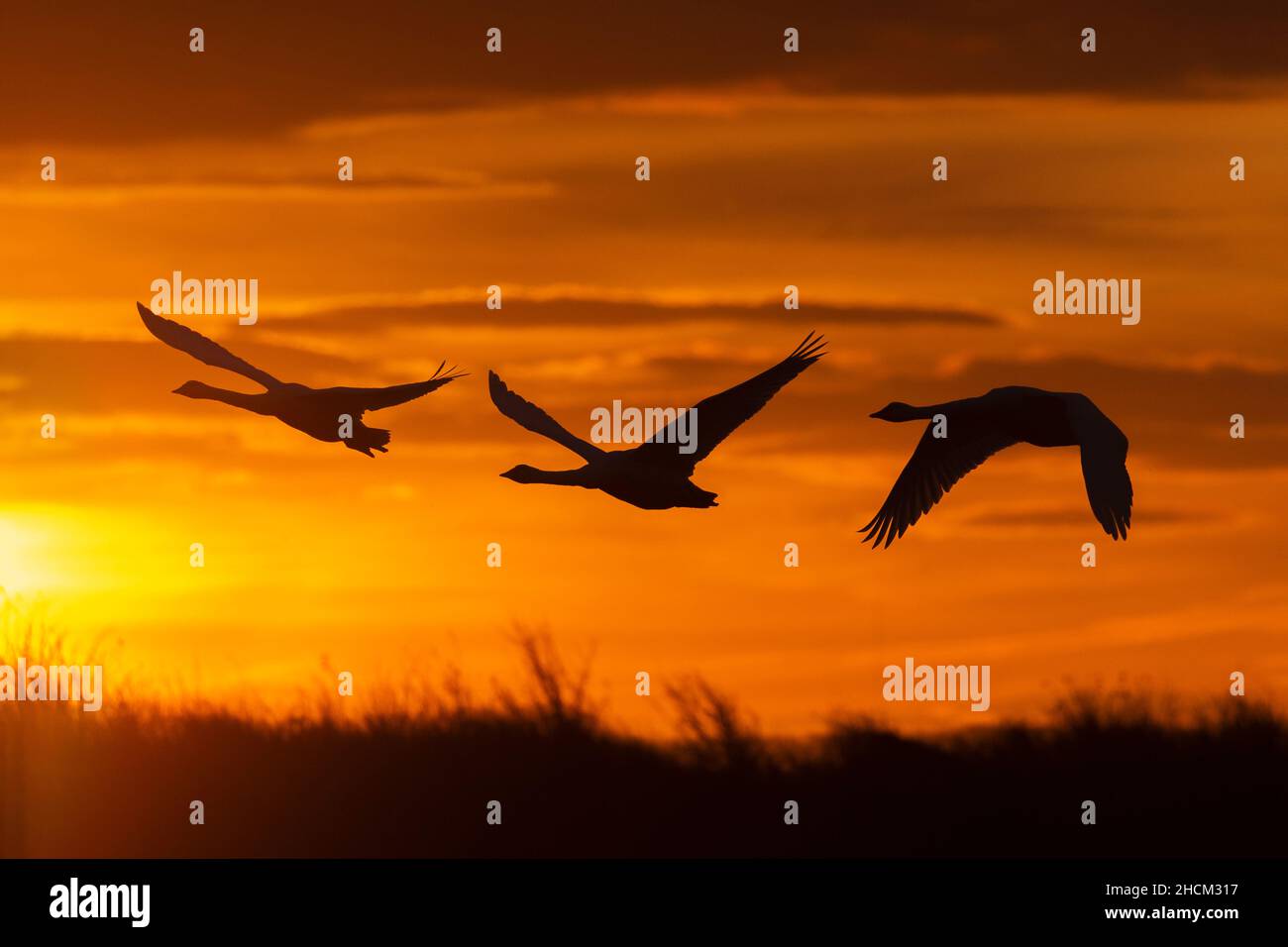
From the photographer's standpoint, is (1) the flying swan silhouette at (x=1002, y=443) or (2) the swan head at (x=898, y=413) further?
(2) the swan head at (x=898, y=413)

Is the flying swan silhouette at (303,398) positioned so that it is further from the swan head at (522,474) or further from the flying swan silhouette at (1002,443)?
the flying swan silhouette at (1002,443)

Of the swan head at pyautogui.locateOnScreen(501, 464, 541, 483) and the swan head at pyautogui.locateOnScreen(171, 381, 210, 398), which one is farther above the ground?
the swan head at pyautogui.locateOnScreen(171, 381, 210, 398)

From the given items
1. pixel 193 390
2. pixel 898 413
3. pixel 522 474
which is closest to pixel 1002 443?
pixel 898 413

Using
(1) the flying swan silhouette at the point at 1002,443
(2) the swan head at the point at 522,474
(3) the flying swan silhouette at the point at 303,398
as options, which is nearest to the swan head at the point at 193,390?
(3) the flying swan silhouette at the point at 303,398

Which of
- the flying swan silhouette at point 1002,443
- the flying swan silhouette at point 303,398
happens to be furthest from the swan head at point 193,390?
the flying swan silhouette at point 1002,443

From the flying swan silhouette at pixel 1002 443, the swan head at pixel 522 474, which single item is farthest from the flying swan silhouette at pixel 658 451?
the flying swan silhouette at pixel 1002 443

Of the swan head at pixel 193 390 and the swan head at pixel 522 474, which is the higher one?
the swan head at pixel 193 390

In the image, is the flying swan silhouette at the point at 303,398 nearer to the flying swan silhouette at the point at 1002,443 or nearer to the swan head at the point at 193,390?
the swan head at the point at 193,390

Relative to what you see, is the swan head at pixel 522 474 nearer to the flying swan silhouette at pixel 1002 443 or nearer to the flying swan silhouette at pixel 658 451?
the flying swan silhouette at pixel 658 451

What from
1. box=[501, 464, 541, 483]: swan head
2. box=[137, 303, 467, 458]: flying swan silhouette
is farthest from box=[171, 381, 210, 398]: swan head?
box=[501, 464, 541, 483]: swan head

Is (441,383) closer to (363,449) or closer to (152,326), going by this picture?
(363,449)

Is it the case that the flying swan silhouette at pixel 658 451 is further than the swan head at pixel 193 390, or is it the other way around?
the swan head at pixel 193 390

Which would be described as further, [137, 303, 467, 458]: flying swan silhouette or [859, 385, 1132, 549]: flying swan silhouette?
[137, 303, 467, 458]: flying swan silhouette

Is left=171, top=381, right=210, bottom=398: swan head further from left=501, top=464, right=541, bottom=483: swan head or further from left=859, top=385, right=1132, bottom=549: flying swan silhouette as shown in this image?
left=859, top=385, right=1132, bottom=549: flying swan silhouette
